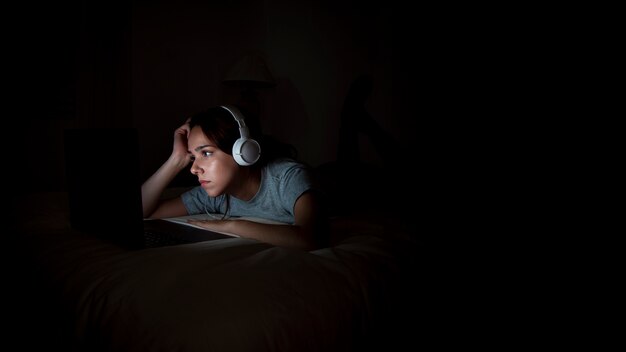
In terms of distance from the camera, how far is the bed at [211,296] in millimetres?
500

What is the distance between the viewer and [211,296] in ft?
1.73

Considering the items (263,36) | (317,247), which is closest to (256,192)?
(317,247)

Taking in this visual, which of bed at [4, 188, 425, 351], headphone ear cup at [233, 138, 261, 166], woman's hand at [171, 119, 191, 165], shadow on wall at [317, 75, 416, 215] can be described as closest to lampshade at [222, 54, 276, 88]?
shadow on wall at [317, 75, 416, 215]

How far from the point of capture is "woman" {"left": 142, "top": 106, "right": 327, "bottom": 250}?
37.1 inches

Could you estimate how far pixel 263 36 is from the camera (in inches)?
126

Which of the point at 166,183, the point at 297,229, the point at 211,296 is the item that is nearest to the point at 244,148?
the point at 297,229

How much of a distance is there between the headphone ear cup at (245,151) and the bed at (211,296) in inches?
13.9

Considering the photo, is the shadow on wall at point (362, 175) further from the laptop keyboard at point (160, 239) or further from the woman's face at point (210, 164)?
the laptop keyboard at point (160, 239)

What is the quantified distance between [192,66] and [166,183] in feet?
5.55

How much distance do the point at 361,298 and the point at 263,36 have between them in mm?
2870

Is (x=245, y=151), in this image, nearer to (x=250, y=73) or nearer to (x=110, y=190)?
(x=110, y=190)

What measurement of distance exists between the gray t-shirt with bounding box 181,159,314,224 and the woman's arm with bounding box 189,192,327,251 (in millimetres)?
56

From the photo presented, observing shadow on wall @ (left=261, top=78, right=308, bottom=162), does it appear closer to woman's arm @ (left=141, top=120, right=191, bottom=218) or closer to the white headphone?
woman's arm @ (left=141, top=120, right=191, bottom=218)

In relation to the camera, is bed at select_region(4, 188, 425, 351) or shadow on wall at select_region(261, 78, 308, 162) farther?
shadow on wall at select_region(261, 78, 308, 162)
